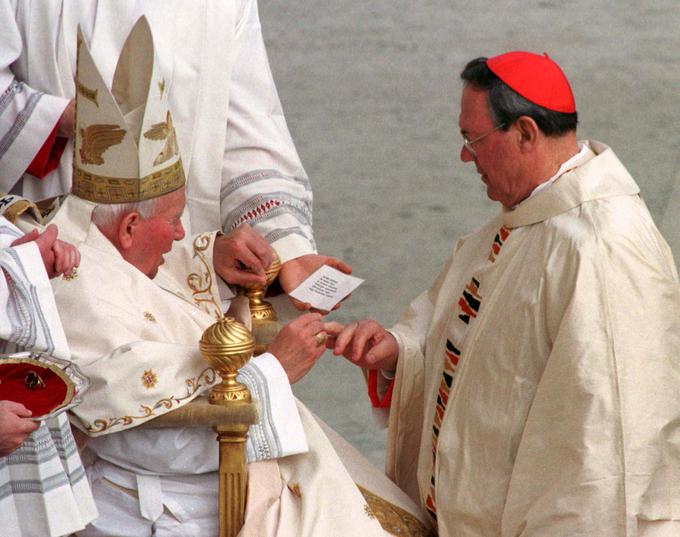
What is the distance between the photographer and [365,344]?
347cm

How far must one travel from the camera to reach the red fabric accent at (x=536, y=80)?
314cm

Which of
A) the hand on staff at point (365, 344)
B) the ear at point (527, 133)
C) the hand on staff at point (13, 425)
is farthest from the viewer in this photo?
the hand on staff at point (365, 344)

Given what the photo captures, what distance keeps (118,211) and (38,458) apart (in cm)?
55

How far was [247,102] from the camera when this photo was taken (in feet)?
12.5

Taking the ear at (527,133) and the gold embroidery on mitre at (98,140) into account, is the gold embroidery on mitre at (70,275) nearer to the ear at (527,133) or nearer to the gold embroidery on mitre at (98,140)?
the gold embroidery on mitre at (98,140)

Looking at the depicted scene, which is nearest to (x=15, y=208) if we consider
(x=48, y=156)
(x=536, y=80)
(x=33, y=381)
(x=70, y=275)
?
(x=70, y=275)

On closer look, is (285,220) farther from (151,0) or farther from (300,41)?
(300,41)

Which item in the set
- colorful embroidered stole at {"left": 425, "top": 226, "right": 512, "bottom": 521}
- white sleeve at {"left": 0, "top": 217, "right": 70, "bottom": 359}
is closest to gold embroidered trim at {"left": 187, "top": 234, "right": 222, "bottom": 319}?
colorful embroidered stole at {"left": 425, "top": 226, "right": 512, "bottom": 521}

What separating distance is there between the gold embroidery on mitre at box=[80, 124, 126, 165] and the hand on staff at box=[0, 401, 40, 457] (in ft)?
2.08

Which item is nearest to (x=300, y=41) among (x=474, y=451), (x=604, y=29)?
(x=604, y=29)

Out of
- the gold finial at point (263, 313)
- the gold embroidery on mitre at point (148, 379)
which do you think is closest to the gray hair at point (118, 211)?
the gold embroidery on mitre at point (148, 379)

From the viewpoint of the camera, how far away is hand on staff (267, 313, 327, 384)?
3.07 meters

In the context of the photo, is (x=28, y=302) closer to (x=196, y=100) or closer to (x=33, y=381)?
(x=33, y=381)

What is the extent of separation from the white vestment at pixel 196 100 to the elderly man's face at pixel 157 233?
53 cm
